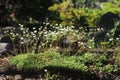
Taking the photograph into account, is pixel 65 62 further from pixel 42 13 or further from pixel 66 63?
pixel 42 13

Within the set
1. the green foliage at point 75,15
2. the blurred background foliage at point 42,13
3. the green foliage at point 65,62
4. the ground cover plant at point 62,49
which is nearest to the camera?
the ground cover plant at point 62,49

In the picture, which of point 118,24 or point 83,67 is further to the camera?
point 118,24

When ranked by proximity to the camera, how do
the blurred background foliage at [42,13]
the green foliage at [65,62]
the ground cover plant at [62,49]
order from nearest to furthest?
the ground cover plant at [62,49]
the green foliage at [65,62]
the blurred background foliage at [42,13]

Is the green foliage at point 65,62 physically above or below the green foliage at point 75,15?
below

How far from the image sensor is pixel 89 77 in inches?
278

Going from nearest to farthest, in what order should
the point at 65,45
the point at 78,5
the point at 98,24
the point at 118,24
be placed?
the point at 65,45, the point at 118,24, the point at 98,24, the point at 78,5

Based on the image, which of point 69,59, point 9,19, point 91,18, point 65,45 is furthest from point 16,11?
point 69,59

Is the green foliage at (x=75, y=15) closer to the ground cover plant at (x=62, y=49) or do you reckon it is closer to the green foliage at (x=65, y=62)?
the ground cover plant at (x=62, y=49)

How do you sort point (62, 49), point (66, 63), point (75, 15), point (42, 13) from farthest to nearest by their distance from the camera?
point (42, 13)
point (75, 15)
point (62, 49)
point (66, 63)

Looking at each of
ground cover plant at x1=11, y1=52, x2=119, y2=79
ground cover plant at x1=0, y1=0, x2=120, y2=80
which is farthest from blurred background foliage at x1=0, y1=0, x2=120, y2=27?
ground cover plant at x1=11, y1=52, x2=119, y2=79

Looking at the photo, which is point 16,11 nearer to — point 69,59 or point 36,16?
point 36,16

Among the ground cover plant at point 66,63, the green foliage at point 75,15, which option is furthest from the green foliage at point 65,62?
the green foliage at point 75,15

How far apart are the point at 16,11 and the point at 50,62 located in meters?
5.74

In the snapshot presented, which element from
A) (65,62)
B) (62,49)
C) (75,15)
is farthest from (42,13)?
(65,62)
